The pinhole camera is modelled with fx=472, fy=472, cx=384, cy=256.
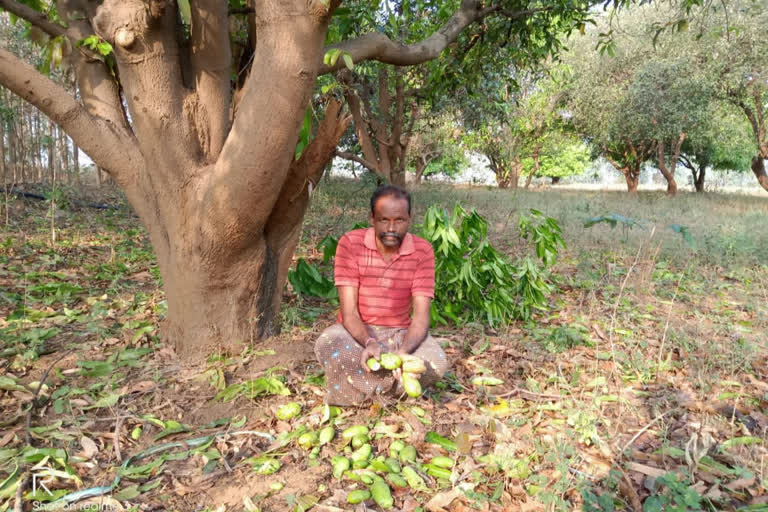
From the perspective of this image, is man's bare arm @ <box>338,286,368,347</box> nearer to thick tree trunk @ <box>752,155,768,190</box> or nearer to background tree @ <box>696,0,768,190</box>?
background tree @ <box>696,0,768,190</box>

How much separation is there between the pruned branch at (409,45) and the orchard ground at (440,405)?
202 centimetres

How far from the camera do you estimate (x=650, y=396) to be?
2883 mm

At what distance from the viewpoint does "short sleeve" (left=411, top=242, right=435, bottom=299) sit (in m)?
2.81

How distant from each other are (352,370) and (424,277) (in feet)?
2.26

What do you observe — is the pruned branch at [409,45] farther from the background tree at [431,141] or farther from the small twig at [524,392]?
the background tree at [431,141]

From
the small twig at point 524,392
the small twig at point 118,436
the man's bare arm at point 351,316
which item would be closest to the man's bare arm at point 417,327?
the man's bare arm at point 351,316

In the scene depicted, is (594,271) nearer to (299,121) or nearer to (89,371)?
(299,121)

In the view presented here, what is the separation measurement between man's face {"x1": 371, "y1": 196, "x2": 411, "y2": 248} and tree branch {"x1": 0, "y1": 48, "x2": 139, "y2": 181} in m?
1.70

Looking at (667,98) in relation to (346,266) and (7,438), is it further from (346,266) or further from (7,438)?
(7,438)

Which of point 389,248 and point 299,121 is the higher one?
point 299,121

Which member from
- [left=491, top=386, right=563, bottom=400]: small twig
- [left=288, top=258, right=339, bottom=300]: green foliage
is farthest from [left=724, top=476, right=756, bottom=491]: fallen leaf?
[left=288, top=258, right=339, bottom=300]: green foliage

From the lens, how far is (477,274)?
382 centimetres

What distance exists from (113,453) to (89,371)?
2.97 feet

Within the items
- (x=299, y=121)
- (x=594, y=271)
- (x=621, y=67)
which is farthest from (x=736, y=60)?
(x=299, y=121)
